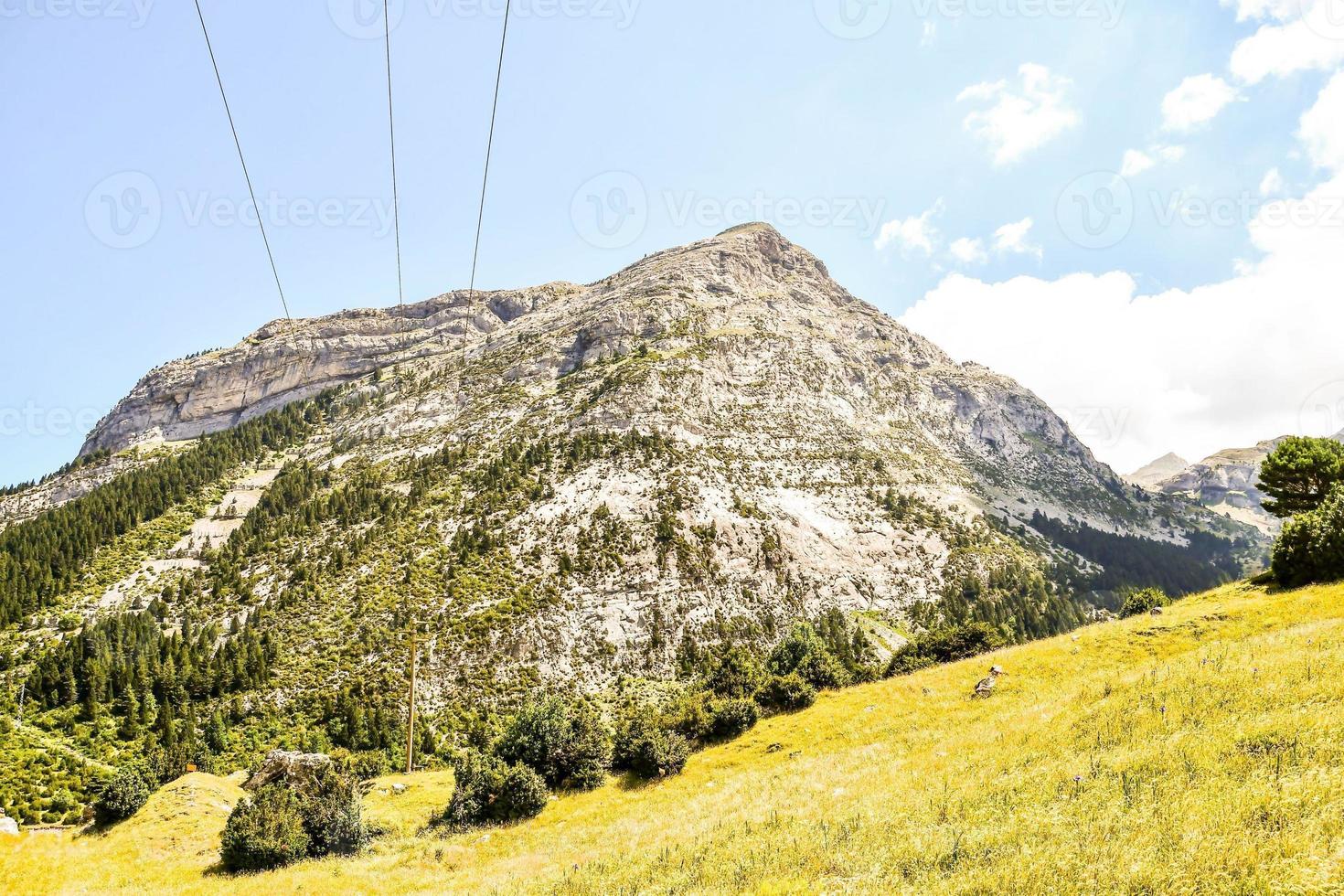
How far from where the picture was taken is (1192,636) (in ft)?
93.0

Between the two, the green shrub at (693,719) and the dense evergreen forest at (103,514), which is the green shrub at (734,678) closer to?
the green shrub at (693,719)

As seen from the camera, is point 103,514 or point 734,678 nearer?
point 734,678

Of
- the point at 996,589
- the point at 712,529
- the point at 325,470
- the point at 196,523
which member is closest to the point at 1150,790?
the point at 712,529

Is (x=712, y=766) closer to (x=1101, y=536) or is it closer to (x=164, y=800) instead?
(x=164, y=800)

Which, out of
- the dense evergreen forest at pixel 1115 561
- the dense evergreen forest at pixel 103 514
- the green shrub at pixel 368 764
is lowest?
the dense evergreen forest at pixel 1115 561

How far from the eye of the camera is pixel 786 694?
122ft

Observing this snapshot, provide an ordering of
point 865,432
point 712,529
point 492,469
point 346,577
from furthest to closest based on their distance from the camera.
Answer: point 865,432 → point 492,469 → point 712,529 → point 346,577

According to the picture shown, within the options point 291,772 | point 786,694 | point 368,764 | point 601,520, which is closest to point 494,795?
point 291,772

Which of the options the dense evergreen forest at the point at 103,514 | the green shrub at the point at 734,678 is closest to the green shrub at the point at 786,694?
the green shrub at the point at 734,678

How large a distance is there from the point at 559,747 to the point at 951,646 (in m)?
28.1

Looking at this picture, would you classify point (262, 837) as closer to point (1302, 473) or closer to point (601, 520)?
point (601, 520)

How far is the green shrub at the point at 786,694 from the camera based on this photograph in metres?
36.8

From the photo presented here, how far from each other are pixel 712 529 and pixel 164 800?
2743 inches

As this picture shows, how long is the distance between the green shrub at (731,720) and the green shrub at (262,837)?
21.4 m
